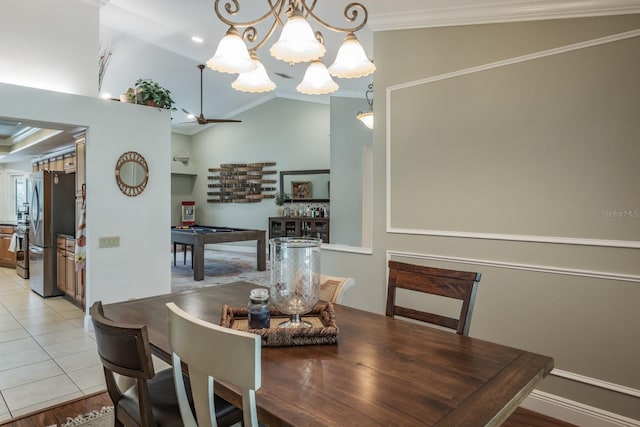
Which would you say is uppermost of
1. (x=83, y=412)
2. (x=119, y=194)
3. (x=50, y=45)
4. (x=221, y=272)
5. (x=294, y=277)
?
(x=50, y=45)

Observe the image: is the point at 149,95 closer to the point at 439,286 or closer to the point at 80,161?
the point at 80,161

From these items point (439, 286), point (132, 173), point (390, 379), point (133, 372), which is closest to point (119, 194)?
point (132, 173)

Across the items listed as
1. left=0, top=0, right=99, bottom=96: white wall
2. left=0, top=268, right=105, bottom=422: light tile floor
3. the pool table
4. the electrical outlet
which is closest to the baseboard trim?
left=0, top=268, right=105, bottom=422: light tile floor

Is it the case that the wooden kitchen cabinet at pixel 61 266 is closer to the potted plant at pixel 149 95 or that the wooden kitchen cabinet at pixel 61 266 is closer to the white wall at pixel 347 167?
the potted plant at pixel 149 95

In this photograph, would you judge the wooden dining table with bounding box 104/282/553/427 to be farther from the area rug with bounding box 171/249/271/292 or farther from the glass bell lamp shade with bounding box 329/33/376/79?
the area rug with bounding box 171/249/271/292

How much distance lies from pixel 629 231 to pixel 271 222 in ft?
24.9

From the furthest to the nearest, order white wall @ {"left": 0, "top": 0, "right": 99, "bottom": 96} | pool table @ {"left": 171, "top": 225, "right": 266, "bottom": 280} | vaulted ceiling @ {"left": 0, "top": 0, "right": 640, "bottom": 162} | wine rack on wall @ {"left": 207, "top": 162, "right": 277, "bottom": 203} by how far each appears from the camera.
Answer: wine rack on wall @ {"left": 207, "top": 162, "right": 277, "bottom": 203} → pool table @ {"left": 171, "top": 225, "right": 266, "bottom": 280} → white wall @ {"left": 0, "top": 0, "right": 99, "bottom": 96} → vaulted ceiling @ {"left": 0, "top": 0, "right": 640, "bottom": 162}

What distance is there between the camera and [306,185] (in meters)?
9.08

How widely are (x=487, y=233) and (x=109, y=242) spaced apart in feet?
12.1

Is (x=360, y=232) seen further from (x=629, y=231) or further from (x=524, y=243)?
(x=629, y=231)

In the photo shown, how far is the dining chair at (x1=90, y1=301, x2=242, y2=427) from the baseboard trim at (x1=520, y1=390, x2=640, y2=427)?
76.2 inches

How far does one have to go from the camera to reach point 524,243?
8.03 ft

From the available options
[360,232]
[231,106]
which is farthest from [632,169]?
[231,106]

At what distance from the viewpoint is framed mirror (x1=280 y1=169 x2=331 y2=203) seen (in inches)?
349
